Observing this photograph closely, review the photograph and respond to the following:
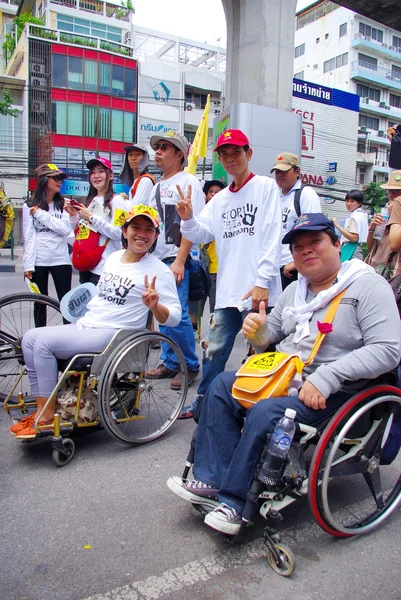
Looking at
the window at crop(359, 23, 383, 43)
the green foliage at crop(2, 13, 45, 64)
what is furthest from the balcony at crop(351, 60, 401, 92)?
the green foliage at crop(2, 13, 45, 64)

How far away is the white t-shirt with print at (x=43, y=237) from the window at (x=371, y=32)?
51869 mm

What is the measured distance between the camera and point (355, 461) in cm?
215

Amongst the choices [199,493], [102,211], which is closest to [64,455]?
[199,493]

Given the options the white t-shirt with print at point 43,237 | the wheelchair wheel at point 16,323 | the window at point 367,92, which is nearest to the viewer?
the wheelchair wheel at point 16,323

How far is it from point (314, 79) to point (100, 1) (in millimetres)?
23254

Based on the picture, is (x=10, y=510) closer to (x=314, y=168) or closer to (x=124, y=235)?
(x=124, y=235)

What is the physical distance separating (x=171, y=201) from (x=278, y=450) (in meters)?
2.52

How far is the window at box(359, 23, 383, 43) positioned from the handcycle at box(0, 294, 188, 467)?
53013 millimetres

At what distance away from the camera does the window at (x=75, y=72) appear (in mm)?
35031

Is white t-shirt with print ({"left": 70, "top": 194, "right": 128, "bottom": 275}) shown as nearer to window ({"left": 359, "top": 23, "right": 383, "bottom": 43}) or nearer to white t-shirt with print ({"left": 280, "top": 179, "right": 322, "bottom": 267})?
white t-shirt with print ({"left": 280, "top": 179, "right": 322, "bottom": 267})

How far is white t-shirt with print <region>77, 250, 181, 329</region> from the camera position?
307cm

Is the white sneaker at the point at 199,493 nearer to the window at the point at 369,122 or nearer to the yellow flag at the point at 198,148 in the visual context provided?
the yellow flag at the point at 198,148

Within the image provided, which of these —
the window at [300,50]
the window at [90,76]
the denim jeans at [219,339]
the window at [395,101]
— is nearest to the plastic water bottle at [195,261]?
the denim jeans at [219,339]

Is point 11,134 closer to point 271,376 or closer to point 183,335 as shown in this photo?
point 183,335
